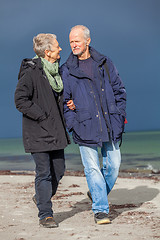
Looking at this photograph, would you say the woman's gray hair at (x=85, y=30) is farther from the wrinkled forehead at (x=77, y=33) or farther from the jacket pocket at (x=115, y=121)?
the jacket pocket at (x=115, y=121)

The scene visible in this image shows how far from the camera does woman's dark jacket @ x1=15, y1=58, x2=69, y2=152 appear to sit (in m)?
4.92

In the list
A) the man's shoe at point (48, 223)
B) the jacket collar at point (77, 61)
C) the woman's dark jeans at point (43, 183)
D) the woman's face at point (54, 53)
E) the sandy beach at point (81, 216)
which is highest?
the woman's face at point (54, 53)

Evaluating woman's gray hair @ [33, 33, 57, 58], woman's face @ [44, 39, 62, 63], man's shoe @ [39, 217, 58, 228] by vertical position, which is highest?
woman's gray hair @ [33, 33, 57, 58]

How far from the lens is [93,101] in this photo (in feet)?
16.6

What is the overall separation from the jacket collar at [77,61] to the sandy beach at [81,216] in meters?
2.00

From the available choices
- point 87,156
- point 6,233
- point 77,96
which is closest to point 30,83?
point 77,96

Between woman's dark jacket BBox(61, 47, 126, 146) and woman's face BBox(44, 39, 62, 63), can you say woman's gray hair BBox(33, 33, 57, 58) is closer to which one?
woman's face BBox(44, 39, 62, 63)

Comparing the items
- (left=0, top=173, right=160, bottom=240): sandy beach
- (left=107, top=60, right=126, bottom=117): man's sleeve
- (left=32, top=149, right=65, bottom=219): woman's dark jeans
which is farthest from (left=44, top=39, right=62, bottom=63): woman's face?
(left=0, top=173, right=160, bottom=240): sandy beach

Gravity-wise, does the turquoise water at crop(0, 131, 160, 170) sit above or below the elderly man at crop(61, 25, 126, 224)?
below

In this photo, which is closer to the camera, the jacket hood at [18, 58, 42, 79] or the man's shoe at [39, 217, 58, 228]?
the man's shoe at [39, 217, 58, 228]

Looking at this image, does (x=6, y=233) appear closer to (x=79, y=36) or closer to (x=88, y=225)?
(x=88, y=225)

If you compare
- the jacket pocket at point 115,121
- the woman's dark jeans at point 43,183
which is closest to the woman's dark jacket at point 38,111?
the woman's dark jeans at point 43,183

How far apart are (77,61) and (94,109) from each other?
76 cm

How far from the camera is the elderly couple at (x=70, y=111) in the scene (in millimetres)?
4965
